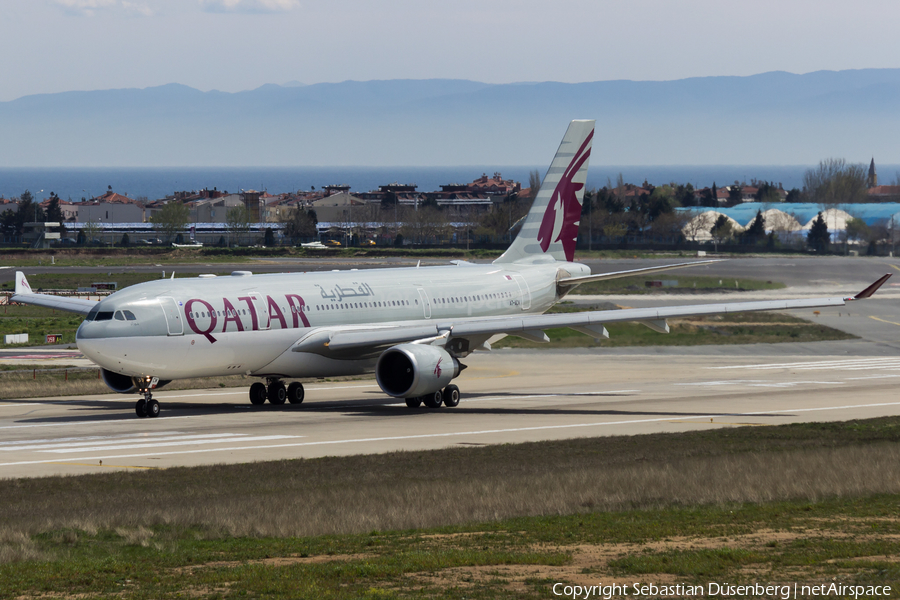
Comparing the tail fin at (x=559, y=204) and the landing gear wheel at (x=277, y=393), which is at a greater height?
the tail fin at (x=559, y=204)

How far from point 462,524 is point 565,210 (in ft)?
116

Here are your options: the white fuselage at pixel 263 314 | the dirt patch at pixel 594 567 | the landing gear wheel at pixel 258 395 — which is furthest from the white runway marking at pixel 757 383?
the dirt patch at pixel 594 567

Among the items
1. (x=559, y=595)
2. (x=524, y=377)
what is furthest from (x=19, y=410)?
(x=559, y=595)

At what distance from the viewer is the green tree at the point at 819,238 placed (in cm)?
15962

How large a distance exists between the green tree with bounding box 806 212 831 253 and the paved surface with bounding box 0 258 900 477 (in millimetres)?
93315

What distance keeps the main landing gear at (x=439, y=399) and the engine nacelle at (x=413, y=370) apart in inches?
48.3

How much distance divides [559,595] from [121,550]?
849 cm

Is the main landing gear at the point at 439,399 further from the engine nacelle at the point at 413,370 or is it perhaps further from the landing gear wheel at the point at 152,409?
the landing gear wheel at the point at 152,409

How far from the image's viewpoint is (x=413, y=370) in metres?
41.2

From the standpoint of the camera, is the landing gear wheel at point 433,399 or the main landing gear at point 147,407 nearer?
the main landing gear at point 147,407

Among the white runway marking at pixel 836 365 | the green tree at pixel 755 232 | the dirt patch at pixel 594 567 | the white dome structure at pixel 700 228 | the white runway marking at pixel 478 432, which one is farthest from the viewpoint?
the white dome structure at pixel 700 228

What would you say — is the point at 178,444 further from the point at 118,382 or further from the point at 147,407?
the point at 118,382

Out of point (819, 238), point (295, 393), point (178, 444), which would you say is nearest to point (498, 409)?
point (295, 393)

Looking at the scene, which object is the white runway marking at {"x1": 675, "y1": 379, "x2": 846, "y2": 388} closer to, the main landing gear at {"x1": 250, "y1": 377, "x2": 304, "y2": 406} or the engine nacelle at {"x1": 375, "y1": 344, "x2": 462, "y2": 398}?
the engine nacelle at {"x1": 375, "y1": 344, "x2": 462, "y2": 398}
